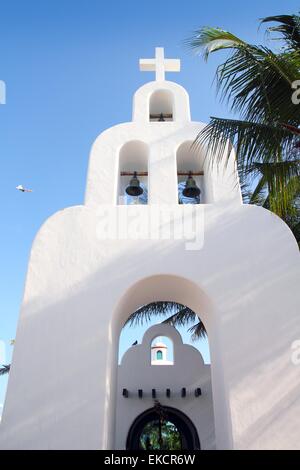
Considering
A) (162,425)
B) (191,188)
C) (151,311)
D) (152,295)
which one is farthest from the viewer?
(151,311)

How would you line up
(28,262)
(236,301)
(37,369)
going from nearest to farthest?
(37,369) → (236,301) → (28,262)

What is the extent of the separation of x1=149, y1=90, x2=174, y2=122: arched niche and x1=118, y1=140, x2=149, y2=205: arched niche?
4.62 feet

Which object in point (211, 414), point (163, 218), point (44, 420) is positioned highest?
point (163, 218)

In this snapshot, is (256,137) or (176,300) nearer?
(256,137)

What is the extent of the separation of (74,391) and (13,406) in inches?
29.6

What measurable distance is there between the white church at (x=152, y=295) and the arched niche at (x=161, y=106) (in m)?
1.22

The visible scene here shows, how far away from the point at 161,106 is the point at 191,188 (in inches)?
92.2

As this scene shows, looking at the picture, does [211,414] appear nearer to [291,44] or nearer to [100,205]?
[100,205]

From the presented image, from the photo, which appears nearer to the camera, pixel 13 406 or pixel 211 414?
pixel 13 406

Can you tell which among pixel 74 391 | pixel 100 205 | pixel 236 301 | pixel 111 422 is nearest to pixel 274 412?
pixel 236 301

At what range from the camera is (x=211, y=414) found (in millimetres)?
8094

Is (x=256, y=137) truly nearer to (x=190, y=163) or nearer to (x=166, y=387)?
(x=190, y=163)

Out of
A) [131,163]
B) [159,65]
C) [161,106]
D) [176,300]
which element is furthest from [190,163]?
[176,300]

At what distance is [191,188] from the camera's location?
23.2 feet
